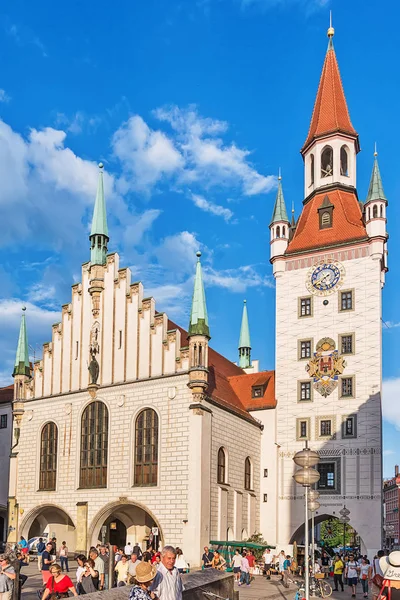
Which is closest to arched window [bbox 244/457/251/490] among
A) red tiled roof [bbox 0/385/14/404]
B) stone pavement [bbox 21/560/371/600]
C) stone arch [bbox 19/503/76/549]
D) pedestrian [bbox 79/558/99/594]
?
stone pavement [bbox 21/560/371/600]

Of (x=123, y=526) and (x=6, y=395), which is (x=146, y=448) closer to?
(x=123, y=526)

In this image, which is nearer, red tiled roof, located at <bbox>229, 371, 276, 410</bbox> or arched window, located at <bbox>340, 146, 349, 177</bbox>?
red tiled roof, located at <bbox>229, 371, 276, 410</bbox>

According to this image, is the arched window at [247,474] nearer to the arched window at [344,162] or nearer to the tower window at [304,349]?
the tower window at [304,349]

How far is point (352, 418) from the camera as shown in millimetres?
41688

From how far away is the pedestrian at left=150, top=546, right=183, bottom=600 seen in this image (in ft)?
28.8

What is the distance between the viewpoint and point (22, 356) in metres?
44.2

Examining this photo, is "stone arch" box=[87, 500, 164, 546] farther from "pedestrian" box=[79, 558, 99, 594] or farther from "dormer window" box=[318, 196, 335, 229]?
"pedestrian" box=[79, 558, 99, 594]

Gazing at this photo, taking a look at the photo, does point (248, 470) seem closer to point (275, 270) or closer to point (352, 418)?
point (352, 418)

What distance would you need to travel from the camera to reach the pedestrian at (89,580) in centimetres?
1470

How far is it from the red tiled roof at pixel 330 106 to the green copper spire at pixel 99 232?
1534cm

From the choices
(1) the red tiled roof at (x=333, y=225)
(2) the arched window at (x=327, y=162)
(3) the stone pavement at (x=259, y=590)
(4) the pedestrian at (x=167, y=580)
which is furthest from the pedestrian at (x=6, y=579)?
(2) the arched window at (x=327, y=162)

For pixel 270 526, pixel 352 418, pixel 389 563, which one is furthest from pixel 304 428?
pixel 389 563

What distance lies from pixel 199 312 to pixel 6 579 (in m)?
24.7

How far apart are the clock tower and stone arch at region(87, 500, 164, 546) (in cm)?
812
